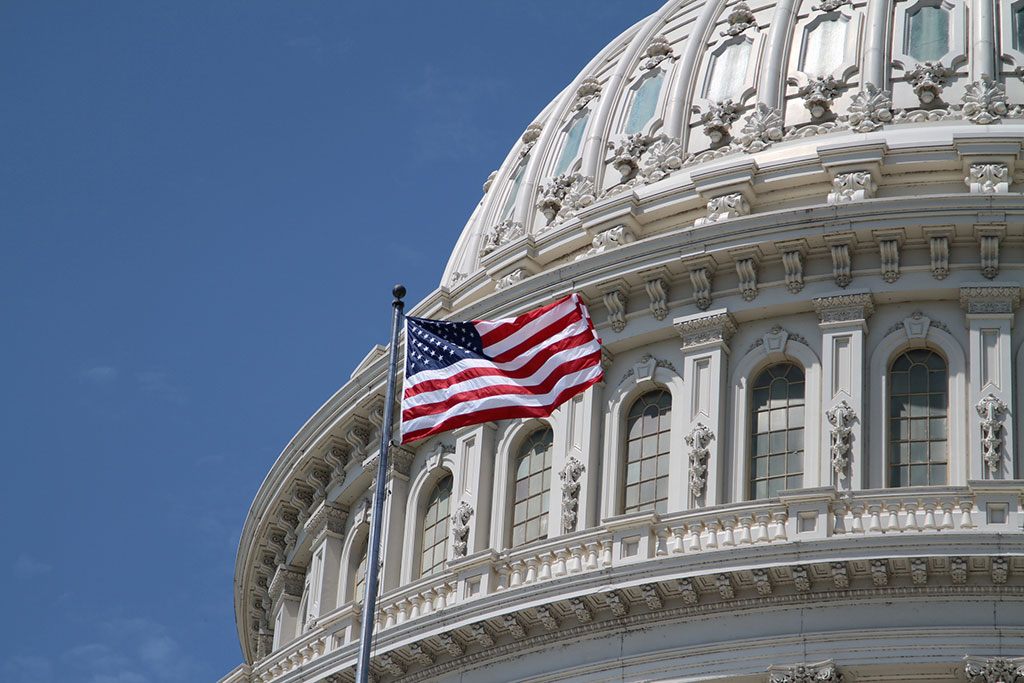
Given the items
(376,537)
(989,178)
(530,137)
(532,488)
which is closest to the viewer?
(376,537)

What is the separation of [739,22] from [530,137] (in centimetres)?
735

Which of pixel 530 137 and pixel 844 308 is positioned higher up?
pixel 530 137

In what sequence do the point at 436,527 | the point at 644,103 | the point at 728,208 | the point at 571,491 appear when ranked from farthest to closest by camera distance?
the point at 644,103 → the point at 728,208 → the point at 436,527 → the point at 571,491

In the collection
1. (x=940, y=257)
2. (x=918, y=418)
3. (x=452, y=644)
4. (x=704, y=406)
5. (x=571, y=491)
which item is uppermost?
(x=940, y=257)

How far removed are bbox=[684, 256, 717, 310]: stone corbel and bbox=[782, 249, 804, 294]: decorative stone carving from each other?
164 centimetres

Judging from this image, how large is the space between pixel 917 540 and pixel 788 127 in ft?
53.3

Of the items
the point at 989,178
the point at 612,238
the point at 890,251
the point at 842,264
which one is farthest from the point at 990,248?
the point at 612,238

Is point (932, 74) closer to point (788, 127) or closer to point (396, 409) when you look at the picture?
point (788, 127)

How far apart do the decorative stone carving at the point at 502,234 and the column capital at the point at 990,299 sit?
1501cm

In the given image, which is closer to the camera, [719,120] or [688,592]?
[688,592]

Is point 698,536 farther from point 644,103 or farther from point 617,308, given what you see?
point 644,103

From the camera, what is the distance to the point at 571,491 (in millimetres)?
50375

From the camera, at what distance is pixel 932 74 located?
56.9 m

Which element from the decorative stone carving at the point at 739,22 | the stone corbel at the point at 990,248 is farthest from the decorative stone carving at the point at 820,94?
the stone corbel at the point at 990,248
